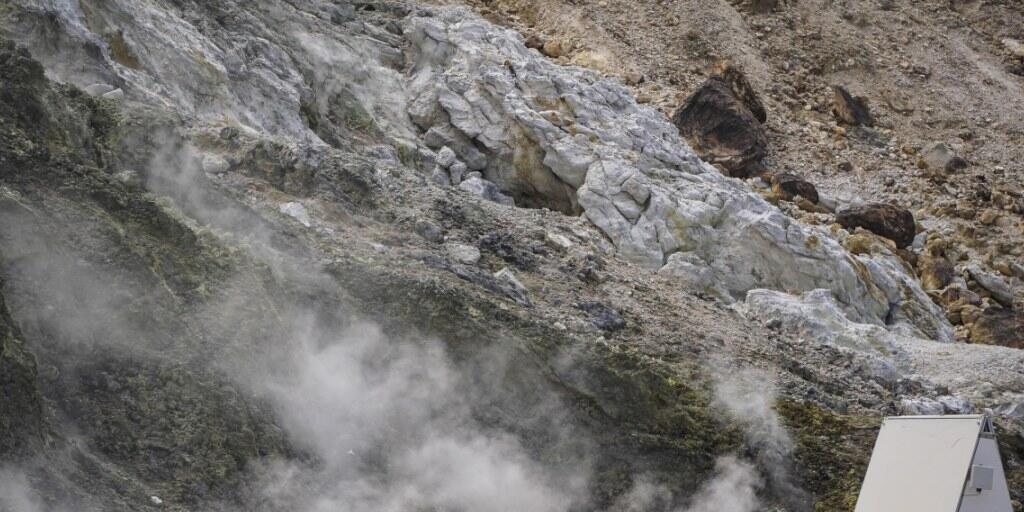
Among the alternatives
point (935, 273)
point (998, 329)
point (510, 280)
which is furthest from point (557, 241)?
point (935, 273)

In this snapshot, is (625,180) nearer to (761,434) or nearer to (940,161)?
(761,434)

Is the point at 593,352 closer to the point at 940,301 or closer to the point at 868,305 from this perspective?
the point at 868,305

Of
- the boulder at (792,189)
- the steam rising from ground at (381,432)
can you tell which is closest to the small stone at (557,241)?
the steam rising from ground at (381,432)

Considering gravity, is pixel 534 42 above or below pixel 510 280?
above

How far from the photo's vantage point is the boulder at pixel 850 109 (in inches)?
974

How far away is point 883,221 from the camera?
19.2m

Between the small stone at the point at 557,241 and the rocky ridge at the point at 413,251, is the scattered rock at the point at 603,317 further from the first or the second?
the small stone at the point at 557,241

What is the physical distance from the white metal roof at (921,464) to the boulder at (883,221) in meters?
12.7

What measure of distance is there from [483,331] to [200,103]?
6.00 metres

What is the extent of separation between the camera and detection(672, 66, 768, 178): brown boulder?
2103 centimetres

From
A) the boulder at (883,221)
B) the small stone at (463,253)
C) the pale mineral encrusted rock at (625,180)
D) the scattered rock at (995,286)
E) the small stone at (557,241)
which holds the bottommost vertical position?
the small stone at (463,253)

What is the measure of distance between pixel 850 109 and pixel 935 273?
764 centimetres

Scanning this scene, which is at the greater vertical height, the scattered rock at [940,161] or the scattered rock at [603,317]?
the scattered rock at [940,161]

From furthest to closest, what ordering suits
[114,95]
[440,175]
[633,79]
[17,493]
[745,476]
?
1. [633,79]
2. [440,175]
3. [114,95]
4. [745,476]
5. [17,493]
